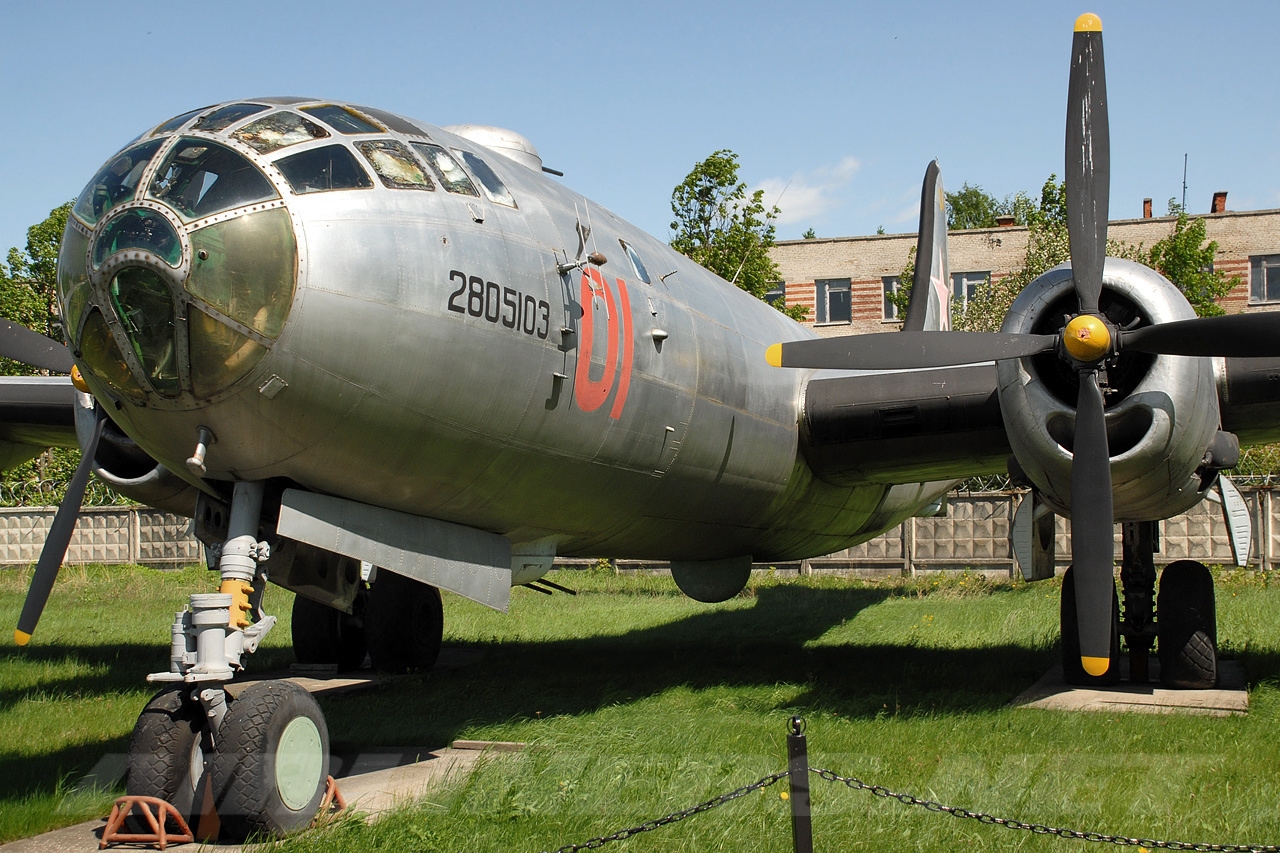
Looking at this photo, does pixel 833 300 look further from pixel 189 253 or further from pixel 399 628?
pixel 189 253

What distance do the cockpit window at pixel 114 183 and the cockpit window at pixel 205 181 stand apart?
15 centimetres

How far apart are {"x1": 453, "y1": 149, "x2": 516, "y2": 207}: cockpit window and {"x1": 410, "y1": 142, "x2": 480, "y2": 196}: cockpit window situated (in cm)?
14

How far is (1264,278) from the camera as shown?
37125mm

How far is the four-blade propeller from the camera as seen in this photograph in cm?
805

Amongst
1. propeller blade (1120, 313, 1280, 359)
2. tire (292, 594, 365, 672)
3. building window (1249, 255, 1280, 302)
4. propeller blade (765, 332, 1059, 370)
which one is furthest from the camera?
building window (1249, 255, 1280, 302)

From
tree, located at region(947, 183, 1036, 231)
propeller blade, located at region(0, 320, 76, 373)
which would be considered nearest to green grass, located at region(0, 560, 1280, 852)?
propeller blade, located at region(0, 320, 76, 373)

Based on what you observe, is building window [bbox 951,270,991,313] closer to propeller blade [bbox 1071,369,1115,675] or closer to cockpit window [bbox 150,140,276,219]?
propeller blade [bbox 1071,369,1115,675]

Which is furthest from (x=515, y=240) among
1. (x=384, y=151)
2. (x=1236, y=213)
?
(x=1236, y=213)

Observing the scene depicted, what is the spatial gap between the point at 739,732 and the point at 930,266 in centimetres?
853

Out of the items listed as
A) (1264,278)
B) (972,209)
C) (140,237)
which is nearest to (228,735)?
(140,237)

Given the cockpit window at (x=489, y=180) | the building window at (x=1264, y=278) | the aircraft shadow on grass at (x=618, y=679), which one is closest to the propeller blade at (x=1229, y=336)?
the aircraft shadow on grass at (x=618, y=679)

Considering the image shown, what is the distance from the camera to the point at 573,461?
800 centimetres

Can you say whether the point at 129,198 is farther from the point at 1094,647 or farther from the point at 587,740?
the point at 1094,647

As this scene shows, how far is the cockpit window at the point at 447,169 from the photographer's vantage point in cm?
711
